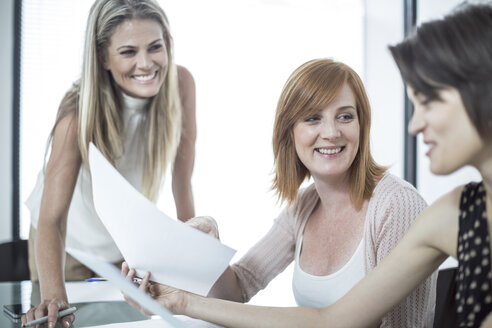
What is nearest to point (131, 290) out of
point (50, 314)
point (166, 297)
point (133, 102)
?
point (166, 297)

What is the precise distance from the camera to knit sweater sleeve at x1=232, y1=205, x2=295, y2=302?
1.48 meters

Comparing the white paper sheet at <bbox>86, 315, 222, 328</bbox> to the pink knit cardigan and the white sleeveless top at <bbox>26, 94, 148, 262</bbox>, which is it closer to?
the pink knit cardigan

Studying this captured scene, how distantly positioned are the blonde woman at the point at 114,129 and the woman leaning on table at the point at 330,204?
550mm

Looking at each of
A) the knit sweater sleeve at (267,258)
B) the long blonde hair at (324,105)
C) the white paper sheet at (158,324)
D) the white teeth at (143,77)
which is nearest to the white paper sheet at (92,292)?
the white paper sheet at (158,324)

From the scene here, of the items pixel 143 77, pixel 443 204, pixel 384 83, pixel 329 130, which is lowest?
pixel 443 204

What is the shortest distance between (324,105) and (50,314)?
82 centimetres

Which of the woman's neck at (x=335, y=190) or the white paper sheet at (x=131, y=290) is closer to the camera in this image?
the white paper sheet at (x=131, y=290)

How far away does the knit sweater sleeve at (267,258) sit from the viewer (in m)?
1.48

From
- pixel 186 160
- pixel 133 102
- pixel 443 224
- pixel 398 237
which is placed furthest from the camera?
pixel 186 160

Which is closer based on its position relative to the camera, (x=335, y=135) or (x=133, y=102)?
(x=335, y=135)

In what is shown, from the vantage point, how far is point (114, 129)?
1.73 metres

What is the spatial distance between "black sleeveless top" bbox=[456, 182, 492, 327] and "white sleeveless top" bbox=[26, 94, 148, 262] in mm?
1266

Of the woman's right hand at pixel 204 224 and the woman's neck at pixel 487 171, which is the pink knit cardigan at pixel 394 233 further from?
the woman's neck at pixel 487 171

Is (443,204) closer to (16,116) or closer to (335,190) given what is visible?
(335,190)
